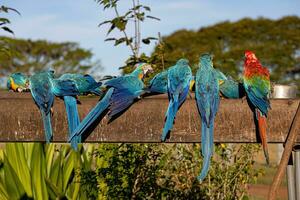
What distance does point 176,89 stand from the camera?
76.4 inches

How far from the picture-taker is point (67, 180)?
13.5 feet

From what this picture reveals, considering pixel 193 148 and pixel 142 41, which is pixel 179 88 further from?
pixel 193 148

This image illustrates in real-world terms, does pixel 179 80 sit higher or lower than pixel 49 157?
higher

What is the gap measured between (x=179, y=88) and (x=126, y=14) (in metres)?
1.55

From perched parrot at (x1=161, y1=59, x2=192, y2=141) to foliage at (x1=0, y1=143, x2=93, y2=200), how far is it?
196cm

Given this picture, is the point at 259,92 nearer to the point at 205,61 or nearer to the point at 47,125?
the point at 205,61

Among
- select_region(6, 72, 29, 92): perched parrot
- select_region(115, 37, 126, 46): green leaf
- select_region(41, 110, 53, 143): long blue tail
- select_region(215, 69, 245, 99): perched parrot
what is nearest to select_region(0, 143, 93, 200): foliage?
select_region(115, 37, 126, 46): green leaf

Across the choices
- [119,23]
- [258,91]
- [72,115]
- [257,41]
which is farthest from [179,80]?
[257,41]

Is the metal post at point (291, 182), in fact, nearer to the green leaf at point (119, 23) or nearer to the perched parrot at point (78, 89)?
the perched parrot at point (78, 89)

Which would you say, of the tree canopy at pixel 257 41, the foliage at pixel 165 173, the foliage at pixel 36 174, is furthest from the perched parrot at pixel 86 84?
the tree canopy at pixel 257 41

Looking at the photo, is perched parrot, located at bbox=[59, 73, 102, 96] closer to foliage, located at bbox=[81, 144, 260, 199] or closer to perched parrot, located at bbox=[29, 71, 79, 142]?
perched parrot, located at bbox=[29, 71, 79, 142]

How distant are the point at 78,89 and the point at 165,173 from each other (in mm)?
2107

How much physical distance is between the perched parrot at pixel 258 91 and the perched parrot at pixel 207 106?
113 mm

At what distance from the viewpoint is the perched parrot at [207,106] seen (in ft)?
6.08
